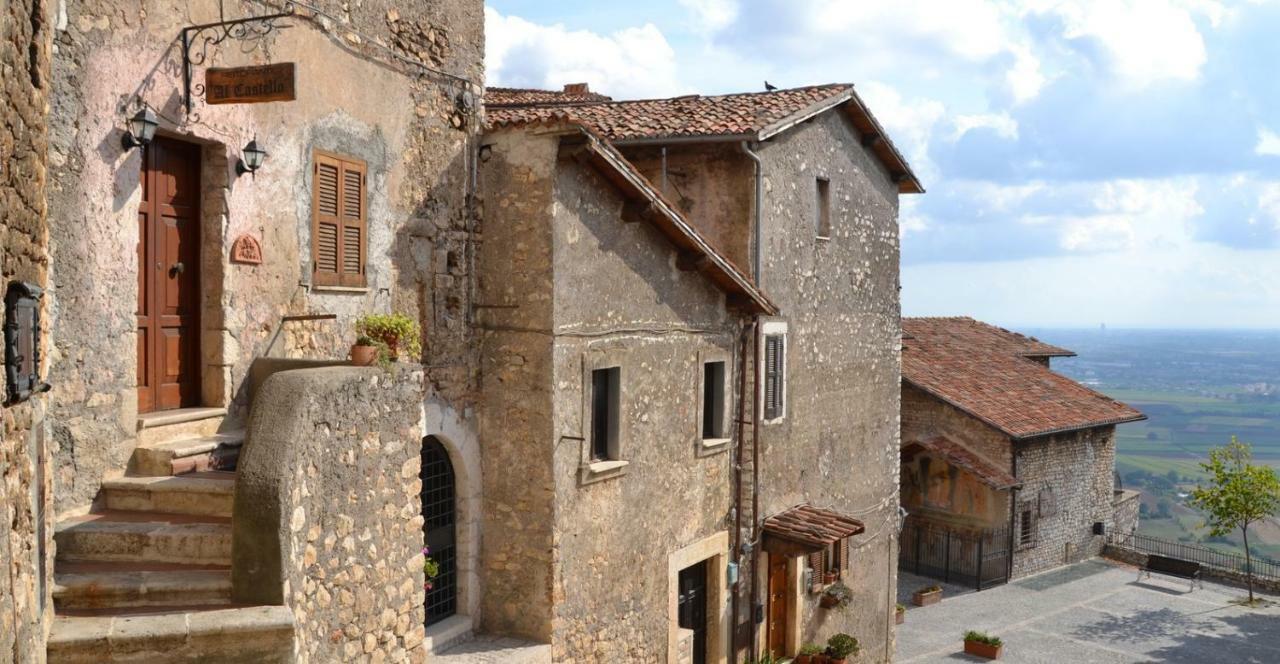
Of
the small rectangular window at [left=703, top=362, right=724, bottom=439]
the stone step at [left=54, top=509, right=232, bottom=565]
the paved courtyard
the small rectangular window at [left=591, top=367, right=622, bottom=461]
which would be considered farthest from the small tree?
the stone step at [left=54, top=509, right=232, bottom=565]

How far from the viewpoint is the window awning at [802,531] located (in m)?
14.6

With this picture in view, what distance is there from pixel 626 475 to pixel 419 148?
4.26m

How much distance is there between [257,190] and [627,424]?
194 inches

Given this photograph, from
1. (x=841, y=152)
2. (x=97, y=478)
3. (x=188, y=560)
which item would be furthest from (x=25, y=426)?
(x=841, y=152)

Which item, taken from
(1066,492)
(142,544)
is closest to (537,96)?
(142,544)

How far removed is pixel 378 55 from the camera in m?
9.77

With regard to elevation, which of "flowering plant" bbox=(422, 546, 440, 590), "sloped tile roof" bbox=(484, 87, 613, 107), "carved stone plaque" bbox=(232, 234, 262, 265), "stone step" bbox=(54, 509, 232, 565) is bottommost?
"flowering plant" bbox=(422, 546, 440, 590)

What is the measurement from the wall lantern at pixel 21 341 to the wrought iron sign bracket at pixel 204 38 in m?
3.04

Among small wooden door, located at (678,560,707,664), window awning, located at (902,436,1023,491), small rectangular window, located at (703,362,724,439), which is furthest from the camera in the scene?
window awning, located at (902,436,1023,491)

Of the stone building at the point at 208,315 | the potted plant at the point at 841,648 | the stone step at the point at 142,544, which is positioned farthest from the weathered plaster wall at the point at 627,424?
the stone step at the point at 142,544

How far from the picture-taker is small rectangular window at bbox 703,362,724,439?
550 inches

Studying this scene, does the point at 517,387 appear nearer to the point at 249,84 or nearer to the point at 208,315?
the point at 208,315

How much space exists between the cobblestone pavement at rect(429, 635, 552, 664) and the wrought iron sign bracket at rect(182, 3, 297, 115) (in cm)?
550

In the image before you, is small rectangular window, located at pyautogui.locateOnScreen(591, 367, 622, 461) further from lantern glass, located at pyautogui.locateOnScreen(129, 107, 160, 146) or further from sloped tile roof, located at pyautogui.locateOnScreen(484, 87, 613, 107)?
sloped tile roof, located at pyautogui.locateOnScreen(484, 87, 613, 107)
